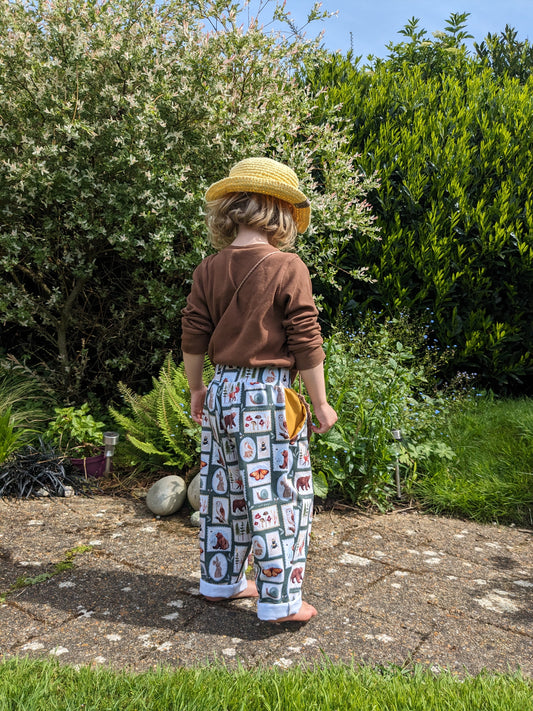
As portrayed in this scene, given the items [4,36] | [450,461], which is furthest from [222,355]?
[4,36]

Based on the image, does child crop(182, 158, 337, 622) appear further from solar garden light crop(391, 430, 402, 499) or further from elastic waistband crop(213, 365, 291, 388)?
solar garden light crop(391, 430, 402, 499)

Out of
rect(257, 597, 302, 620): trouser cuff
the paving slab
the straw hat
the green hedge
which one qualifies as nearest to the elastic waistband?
the straw hat

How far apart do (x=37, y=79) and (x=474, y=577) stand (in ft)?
14.1

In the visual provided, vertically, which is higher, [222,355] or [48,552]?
[222,355]

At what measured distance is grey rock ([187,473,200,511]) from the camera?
3.68 m

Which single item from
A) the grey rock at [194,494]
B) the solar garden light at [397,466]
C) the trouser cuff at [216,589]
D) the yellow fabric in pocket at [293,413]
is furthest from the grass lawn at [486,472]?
the yellow fabric in pocket at [293,413]

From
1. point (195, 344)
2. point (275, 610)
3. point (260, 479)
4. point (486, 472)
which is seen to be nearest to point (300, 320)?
point (195, 344)

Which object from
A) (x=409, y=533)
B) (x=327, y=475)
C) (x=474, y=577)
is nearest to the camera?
(x=474, y=577)

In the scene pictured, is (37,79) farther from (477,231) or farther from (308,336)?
(477,231)

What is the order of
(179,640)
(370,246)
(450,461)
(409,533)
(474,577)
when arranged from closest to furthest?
(179,640) < (474,577) < (409,533) < (450,461) < (370,246)

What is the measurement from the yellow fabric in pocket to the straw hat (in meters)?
0.78

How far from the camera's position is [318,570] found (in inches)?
120

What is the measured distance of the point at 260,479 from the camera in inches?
95.4

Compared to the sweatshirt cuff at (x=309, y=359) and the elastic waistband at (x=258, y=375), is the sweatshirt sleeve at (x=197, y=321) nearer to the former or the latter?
the elastic waistband at (x=258, y=375)
